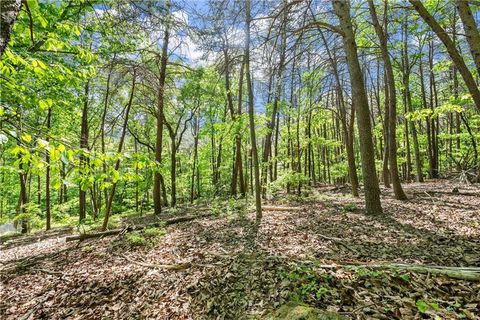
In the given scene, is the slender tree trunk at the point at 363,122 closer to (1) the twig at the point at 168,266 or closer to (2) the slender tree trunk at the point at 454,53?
(2) the slender tree trunk at the point at 454,53

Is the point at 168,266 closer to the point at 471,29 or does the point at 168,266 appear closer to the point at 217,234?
the point at 217,234

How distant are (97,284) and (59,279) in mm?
986

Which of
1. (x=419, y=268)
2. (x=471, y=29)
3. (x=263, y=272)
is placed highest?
(x=471, y=29)

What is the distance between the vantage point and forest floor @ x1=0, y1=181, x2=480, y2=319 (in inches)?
102

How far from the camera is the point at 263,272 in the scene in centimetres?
333

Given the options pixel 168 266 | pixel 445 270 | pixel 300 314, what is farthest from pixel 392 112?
pixel 168 266

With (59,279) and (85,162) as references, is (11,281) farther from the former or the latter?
(85,162)

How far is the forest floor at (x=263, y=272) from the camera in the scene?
2598mm

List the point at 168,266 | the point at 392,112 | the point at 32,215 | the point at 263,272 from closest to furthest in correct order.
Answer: the point at 263,272 < the point at 168,266 < the point at 392,112 < the point at 32,215

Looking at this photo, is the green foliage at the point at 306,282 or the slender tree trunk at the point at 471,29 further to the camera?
the slender tree trunk at the point at 471,29

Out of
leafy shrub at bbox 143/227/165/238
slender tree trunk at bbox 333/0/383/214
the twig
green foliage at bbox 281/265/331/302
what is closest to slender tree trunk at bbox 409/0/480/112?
slender tree trunk at bbox 333/0/383/214

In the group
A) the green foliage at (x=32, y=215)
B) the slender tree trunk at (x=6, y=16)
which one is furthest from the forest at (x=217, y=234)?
the green foliage at (x=32, y=215)

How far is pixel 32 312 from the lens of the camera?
3381 millimetres

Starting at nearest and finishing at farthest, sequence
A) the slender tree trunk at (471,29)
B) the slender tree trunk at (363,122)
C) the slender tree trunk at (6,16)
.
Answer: the slender tree trunk at (6,16), the slender tree trunk at (471,29), the slender tree trunk at (363,122)
